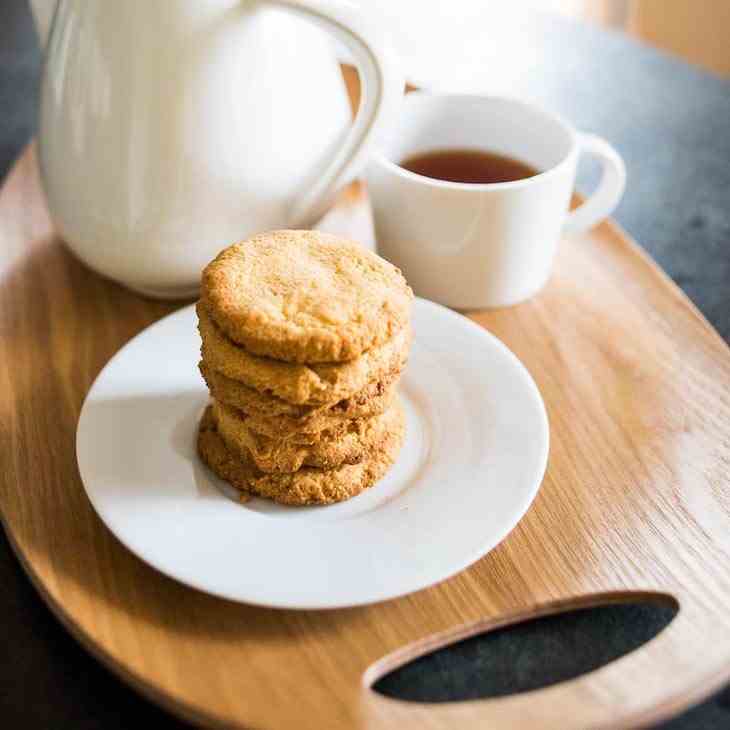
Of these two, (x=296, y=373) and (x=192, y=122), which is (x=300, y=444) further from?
(x=192, y=122)

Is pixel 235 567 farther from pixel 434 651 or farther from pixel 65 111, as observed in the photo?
pixel 65 111

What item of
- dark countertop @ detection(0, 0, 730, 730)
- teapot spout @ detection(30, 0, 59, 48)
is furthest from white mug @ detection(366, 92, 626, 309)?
teapot spout @ detection(30, 0, 59, 48)

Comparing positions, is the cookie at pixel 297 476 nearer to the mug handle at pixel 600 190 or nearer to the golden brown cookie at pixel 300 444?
the golden brown cookie at pixel 300 444

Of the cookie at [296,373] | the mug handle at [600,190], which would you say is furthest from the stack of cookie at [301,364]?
the mug handle at [600,190]

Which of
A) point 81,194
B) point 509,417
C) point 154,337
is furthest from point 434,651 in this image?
point 81,194

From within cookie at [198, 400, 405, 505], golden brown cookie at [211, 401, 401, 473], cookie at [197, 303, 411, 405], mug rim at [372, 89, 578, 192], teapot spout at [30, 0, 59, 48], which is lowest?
cookie at [198, 400, 405, 505]

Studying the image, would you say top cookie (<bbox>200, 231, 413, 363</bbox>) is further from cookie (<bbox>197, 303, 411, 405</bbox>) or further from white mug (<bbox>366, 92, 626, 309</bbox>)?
white mug (<bbox>366, 92, 626, 309</bbox>)

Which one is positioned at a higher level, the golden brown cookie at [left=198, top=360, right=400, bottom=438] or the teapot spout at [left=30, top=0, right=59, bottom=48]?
the teapot spout at [left=30, top=0, right=59, bottom=48]

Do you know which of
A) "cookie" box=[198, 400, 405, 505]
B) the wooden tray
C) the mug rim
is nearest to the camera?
the wooden tray
